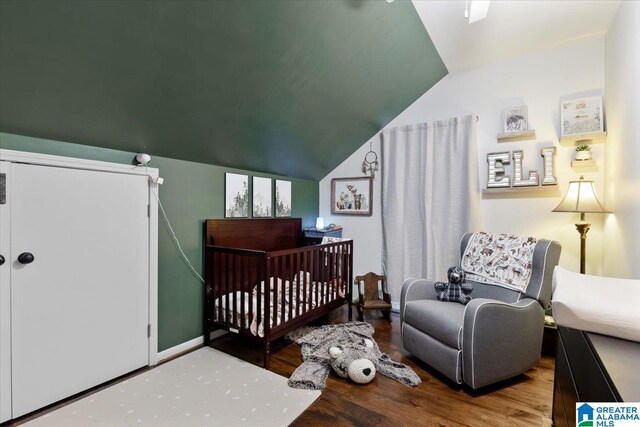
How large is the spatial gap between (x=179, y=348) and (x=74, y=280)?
986 millimetres

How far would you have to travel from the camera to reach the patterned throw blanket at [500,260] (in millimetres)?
2254

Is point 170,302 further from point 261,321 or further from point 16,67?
point 16,67

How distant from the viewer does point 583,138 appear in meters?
2.50

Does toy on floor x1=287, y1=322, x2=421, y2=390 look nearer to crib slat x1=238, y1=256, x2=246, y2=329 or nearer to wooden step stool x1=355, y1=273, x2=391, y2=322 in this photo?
wooden step stool x1=355, y1=273, x2=391, y2=322

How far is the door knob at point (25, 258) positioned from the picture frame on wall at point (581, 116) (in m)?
4.09

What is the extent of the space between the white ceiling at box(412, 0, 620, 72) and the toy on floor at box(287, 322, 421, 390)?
273 cm

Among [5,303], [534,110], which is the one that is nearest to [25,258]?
[5,303]

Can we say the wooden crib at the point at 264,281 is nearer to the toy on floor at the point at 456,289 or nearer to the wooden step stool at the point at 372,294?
the wooden step stool at the point at 372,294

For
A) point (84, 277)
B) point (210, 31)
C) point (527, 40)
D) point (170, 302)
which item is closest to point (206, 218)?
point (170, 302)

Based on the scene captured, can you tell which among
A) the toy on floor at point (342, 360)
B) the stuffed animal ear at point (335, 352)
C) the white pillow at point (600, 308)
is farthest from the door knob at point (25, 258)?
the white pillow at point (600, 308)

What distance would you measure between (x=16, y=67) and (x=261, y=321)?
202 centimetres

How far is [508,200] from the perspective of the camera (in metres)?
2.92

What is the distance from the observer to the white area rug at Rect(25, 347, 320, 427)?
5.29 feet
